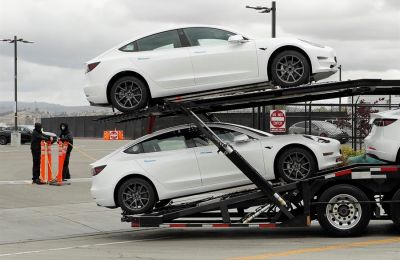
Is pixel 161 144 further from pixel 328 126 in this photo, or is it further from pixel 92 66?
pixel 328 126

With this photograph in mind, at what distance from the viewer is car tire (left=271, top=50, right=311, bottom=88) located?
1014cm

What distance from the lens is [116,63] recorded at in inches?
413

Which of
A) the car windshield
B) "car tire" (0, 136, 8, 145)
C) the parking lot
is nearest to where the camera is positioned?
the parking lot

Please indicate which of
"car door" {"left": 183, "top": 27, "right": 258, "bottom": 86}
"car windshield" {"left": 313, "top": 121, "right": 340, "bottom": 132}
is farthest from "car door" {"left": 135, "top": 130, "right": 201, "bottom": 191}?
"car windshield" {"left": 313, "top": 121, "right": 340, "bottom": 132}

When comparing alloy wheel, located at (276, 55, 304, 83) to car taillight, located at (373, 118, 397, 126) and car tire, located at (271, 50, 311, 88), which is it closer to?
car tire, located at (271, 50, 311, 88)

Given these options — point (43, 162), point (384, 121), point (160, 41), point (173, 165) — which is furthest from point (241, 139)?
point (43, 162)

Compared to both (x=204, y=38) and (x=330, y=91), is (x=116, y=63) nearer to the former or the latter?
(x=204, y=38)

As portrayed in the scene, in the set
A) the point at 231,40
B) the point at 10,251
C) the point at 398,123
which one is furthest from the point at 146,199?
the point at 398,123

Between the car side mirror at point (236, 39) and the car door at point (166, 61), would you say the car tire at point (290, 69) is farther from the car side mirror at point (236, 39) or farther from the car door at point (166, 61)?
the car door at point (166, 61)

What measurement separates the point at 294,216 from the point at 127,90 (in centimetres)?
335

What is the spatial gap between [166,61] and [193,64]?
446mm

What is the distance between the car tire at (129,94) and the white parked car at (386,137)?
12.6 ft

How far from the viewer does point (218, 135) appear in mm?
10594

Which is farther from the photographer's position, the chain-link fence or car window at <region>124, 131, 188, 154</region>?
the chain-link fence
